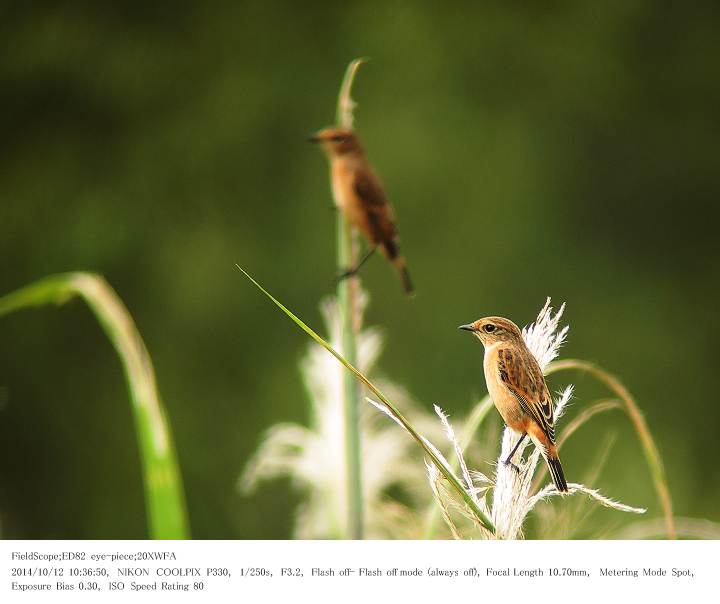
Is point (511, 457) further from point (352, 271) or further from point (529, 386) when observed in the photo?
point (352, 271)

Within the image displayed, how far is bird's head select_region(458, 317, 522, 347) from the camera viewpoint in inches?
Result: 34.8

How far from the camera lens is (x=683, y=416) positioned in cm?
222

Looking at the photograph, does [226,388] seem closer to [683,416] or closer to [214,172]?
[214,172]

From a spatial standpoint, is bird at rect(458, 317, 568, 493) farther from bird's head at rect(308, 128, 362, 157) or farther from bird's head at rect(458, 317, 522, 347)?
bird's head at rect(308, 128, 362, 157)

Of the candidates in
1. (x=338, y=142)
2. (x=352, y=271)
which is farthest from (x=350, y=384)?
(x=338, y=142)

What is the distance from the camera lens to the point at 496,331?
894mm

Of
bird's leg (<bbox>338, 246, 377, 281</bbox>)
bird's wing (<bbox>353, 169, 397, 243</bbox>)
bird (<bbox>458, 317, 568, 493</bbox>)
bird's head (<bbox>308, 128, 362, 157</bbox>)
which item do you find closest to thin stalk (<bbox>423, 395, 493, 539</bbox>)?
bird (<bbox>458, 317, 568, 493</bbox>)

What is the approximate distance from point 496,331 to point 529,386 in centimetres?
7

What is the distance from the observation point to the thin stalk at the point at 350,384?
0.86m

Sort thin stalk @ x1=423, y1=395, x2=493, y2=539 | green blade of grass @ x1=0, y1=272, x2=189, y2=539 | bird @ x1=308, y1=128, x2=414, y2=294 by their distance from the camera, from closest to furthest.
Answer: green blade of grass @ x1=0, y1=272, x2=189, y2=539
thin stalk @ x1=423, y1=395, x2=493, y2=539
bird @ x1=308, y1=128, x2=414, y2=294

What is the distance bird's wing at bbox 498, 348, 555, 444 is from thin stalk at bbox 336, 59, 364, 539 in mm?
164

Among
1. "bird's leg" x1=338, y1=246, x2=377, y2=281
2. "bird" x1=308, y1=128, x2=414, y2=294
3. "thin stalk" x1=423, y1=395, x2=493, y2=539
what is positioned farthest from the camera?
"bird" x1=308, y1=128, x2=414, y2=294

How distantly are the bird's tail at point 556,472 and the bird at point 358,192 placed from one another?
38 cm

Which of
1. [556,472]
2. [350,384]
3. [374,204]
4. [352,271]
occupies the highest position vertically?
[374,204]
